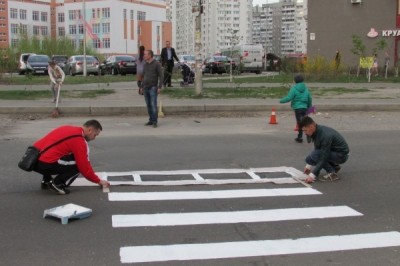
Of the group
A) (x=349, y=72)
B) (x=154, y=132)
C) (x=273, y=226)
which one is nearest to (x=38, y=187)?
(x=273, y=226)

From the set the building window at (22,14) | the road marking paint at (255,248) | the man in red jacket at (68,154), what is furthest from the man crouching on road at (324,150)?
the building window at (22,14)

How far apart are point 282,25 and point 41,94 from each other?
10689 cm

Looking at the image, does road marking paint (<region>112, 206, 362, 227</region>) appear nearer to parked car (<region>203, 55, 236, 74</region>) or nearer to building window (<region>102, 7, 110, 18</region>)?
parked car (<region>203, 55, 236, 74</region>)

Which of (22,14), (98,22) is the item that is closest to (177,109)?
(98,22)

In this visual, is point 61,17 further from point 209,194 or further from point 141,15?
point 209,194

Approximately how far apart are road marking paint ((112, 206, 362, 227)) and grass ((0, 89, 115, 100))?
43.8 ft

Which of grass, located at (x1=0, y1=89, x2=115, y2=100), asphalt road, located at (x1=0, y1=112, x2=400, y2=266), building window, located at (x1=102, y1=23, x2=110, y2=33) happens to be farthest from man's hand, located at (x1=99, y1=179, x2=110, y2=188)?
building window, located at (x1=102, y1=23, x2=110, y2=33)

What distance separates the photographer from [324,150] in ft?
24.9

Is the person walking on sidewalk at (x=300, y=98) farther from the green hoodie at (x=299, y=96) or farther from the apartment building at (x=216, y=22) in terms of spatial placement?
the apartment building at (x=216, y=22)

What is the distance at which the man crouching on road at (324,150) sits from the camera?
760 centimetres

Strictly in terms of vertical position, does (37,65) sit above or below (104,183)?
above

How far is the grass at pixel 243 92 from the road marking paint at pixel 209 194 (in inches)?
448

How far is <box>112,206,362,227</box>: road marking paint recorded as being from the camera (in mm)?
5793

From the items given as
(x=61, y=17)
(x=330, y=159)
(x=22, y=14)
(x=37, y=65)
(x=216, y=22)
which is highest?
(x=22, y=14)
